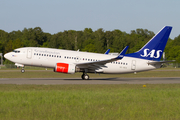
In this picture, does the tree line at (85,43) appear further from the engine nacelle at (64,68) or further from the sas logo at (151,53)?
the engine nacelle at (64,68)

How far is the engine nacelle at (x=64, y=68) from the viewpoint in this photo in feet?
95.9

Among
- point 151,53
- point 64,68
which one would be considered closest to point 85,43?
point 151,53

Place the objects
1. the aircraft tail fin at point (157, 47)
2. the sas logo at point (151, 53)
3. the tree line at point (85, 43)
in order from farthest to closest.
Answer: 1. the tree line at point (85, 43)
2. the sas logo at point (151, 53)
3. the aircraft tail fin at point (157, 47)

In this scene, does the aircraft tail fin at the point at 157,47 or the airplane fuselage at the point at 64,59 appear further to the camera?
the aircraft tail fin at the point at 157,47

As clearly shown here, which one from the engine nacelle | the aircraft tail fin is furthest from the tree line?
the engine nacelle

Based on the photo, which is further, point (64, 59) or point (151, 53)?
point (151, 53)

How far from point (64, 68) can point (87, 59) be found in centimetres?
381

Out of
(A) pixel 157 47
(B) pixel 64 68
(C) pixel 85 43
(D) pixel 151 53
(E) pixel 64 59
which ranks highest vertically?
(C) pixel 85 43

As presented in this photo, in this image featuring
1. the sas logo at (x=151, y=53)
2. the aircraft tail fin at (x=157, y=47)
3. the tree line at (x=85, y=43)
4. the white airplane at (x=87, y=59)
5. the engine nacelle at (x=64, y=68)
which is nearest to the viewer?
the engine nacelle at (x=64, y=68)

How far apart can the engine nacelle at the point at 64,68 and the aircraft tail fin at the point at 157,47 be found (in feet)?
30.5

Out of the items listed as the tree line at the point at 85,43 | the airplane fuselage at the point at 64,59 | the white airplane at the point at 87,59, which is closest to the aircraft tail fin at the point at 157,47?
the white airplane at the point at 87,59

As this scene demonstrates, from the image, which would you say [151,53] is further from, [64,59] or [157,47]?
[64,59]

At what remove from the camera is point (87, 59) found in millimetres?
31797

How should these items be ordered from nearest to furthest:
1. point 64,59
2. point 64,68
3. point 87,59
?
point 64,68, point 64,59, point 87,59
